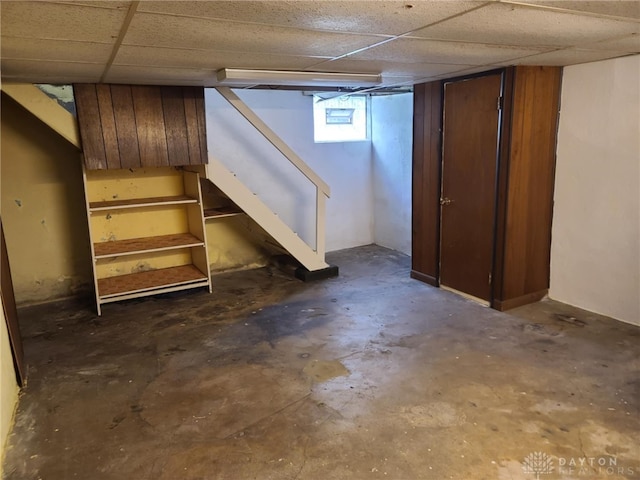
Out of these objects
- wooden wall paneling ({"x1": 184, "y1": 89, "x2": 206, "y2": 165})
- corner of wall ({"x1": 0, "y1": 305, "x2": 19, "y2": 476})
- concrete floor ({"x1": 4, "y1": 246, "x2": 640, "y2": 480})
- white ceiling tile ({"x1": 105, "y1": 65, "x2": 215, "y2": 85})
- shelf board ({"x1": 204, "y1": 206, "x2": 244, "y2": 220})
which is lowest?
concrete floor ({"x1": 4, "y1": 246, "x2": 640, "y2": 480})

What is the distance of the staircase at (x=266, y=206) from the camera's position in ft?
14.2

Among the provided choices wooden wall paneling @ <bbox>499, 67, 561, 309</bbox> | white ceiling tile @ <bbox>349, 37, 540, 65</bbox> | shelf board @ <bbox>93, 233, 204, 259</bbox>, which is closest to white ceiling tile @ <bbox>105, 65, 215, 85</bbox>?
white ceiling tile @ <bbox>349, 37, 540, 65</bbox>

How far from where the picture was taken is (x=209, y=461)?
2.20m

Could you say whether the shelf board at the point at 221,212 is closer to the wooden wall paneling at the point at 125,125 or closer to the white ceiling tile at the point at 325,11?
the wooden wall paneling at the point at 125,125

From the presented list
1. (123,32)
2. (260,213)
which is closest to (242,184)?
(260,213)

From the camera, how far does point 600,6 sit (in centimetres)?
189

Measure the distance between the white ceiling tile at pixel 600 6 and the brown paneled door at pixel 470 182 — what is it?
1721 mm

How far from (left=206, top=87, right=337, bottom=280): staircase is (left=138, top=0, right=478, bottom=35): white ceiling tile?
2376 millimetres

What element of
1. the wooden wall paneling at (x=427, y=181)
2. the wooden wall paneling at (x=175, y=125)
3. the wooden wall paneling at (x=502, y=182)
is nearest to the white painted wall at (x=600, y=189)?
the wooden wall paneling at (x=502, y=182)

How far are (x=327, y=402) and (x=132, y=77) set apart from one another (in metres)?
2.71

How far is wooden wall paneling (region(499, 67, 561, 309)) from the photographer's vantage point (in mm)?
3697

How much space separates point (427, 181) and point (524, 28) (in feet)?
7.78

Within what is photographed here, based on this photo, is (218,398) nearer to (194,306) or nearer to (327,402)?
(327,402)

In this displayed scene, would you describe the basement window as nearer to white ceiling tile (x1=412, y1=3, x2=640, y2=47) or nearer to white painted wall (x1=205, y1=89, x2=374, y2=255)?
white painted wall (x1=205, y1=89, x2=374, y2=255)
